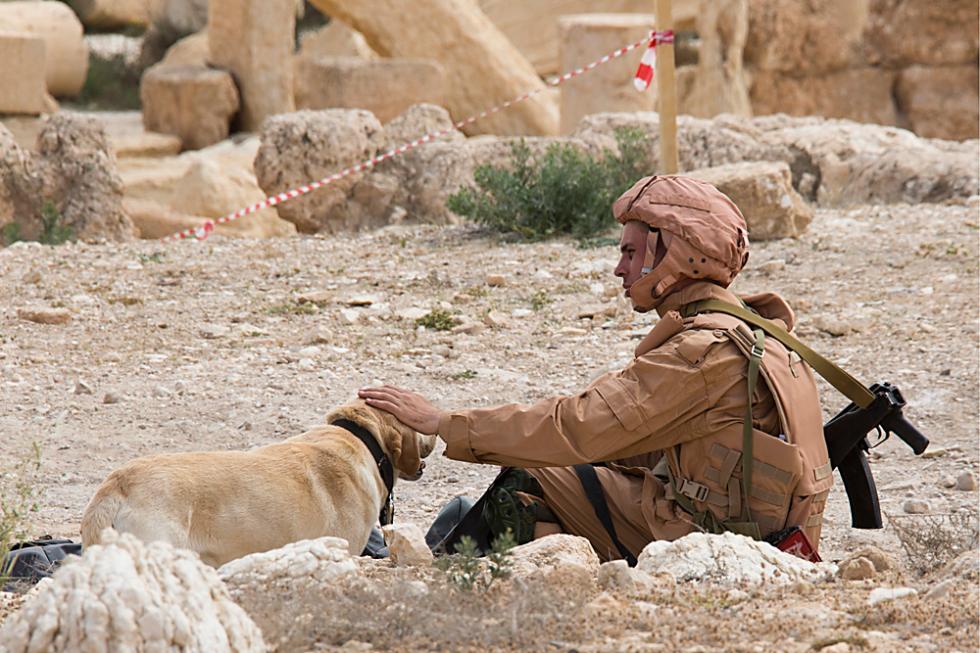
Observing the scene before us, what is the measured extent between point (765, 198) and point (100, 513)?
577 centimetres

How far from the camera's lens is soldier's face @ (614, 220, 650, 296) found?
410cm

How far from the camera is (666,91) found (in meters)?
8.95

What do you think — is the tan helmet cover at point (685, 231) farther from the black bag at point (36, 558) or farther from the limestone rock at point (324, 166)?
the limestone rock at point (324, 166)

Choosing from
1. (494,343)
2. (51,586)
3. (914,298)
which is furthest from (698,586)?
(914,298)

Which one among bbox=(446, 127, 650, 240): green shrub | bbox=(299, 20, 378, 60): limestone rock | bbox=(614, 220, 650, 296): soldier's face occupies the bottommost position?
bbox=(299, 20, 378, 60): limestone rock

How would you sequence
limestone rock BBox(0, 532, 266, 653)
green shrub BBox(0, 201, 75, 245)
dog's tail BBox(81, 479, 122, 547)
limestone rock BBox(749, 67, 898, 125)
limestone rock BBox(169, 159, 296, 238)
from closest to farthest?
limestone rock BBox(0, 532, 266, 653) → dog's tail BBox(81, 479, 122, 547) → green shrub BBox(0, 201, 75, 245) → limestone rock BBox(169, 159, 296, 238) → limestone rock BBox(749, 67, 898, 125)

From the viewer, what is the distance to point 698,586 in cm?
341

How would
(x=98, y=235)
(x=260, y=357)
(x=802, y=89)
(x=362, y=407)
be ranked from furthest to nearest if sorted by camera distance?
(x=802, y=89) < (x=98, y=235) < (x=260, y=357) < (x=362, y=407)

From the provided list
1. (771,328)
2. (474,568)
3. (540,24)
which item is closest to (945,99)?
(540,24)

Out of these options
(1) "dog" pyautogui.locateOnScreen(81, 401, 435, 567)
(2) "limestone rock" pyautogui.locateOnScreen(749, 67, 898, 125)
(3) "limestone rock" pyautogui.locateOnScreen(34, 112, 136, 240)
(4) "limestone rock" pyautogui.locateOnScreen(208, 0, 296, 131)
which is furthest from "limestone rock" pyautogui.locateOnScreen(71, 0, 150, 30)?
(1) "dog" pyautogui.locateOnScreen(81, 401, 435, 567)

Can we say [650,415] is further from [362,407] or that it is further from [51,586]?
[51,586]

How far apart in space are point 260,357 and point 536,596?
4033 millimetres

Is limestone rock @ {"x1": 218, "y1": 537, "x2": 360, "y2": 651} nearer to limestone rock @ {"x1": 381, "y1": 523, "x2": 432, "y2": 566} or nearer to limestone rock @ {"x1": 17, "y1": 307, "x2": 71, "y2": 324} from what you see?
limestone rock @ {"x1": 381, "y1": 523, "x2": 432, "y2": 566}

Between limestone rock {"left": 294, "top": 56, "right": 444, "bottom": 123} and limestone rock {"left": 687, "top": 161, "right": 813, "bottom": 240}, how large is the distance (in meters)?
7.18
